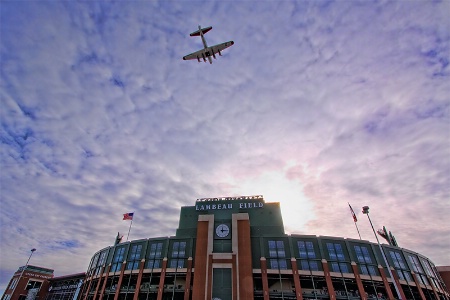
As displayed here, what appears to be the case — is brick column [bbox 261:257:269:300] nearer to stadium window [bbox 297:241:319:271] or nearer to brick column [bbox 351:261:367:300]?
stadium window [bbox 297:241:319:271]

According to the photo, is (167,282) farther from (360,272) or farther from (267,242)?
(360,272)

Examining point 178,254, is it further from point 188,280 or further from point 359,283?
point 359,283

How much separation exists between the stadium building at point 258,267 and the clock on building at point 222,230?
0.24 m

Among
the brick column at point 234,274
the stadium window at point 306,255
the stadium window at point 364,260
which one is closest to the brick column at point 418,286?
the stadium window at point 364,260

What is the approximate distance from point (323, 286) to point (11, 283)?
116 m

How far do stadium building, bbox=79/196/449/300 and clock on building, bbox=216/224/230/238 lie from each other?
241 millimetres

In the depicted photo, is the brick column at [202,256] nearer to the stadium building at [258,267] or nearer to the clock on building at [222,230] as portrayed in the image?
the stadium building at [258,267]

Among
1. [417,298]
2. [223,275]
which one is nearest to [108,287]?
[223,275]

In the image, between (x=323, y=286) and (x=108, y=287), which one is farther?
(x=108, y=287)

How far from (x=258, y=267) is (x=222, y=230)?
11925 mm

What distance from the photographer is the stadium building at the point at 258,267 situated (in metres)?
53.9

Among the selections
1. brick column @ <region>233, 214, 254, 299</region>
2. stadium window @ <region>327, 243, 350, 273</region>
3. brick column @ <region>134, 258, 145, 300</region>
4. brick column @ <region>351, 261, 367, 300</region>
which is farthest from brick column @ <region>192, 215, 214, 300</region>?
brick column @ <region>351, 261, 367, 300</region>

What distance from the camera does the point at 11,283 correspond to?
314 feet

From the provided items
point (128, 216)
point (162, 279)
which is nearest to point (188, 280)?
point (162, 279)
